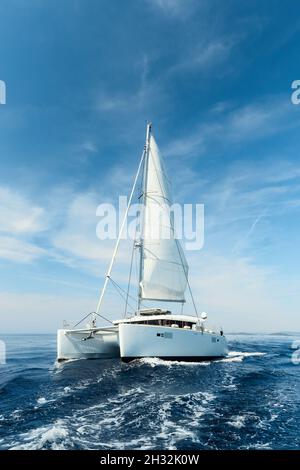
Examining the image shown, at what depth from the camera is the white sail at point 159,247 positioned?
34312 mm

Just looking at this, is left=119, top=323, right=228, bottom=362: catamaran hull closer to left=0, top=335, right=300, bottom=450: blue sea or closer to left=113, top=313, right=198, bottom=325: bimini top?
left=113, top=313, right=198, bottom=325: bimini top

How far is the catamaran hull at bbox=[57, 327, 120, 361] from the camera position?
30.2 metres

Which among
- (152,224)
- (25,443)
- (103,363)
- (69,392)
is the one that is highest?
(152,224)

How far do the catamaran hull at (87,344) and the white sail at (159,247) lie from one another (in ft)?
19.9

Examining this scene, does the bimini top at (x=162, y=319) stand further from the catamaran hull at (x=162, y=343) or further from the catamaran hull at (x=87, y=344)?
the catamaran hull at (x=87, y=344)

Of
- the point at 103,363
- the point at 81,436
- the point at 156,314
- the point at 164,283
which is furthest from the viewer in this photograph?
the point at 164,283

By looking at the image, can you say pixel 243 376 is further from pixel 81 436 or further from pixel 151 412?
pixel 81 436

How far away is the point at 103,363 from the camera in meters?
28.3

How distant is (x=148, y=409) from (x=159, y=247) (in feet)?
71.6

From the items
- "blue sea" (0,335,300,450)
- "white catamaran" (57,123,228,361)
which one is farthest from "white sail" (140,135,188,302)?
"blue sea" (0,335,300,450)
